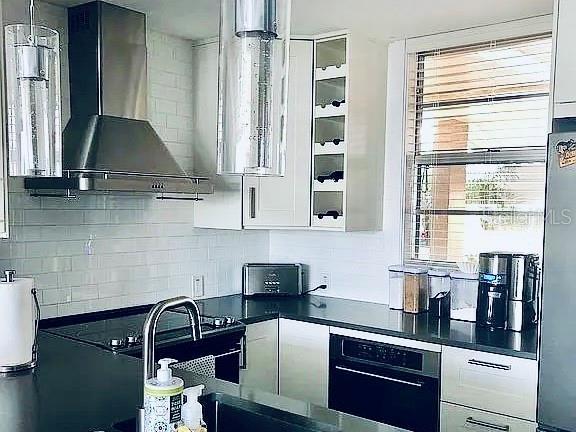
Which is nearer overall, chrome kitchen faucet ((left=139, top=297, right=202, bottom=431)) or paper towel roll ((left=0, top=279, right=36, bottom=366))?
chrome kitchen faucet ((left=139, top=297, right=202, bottom=431))

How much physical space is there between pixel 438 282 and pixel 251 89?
2.52 meters

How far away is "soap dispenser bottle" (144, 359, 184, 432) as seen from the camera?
1.42m

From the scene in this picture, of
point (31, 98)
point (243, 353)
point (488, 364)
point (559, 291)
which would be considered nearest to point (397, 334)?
point (488, 364)

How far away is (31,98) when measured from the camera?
149cm

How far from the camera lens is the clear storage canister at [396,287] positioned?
3.50 metres

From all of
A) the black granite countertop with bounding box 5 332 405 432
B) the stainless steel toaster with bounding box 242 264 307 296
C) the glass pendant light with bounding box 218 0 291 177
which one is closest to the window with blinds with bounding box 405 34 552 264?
the stainless steel toaster with bounding box 242 264 307 296

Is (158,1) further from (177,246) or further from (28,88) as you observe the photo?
(28,88)

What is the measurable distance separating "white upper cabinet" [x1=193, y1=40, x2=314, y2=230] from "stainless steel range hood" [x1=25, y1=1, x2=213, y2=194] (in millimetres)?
457

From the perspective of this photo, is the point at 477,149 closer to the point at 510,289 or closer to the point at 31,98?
the point at 510,289

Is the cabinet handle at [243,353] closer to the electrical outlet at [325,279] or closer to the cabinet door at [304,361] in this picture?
the cabinet door at [304,361]

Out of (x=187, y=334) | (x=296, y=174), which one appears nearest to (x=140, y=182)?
(x=187, y=334)

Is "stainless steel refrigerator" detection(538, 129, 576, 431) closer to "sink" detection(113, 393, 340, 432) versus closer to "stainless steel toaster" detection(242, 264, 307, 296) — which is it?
"sink" detection(113, 393, 340, 432)

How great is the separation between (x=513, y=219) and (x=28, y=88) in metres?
2.59

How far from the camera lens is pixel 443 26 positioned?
3352mm
